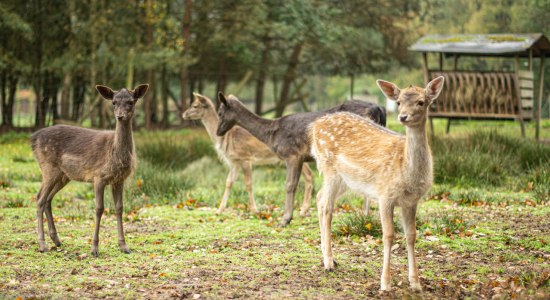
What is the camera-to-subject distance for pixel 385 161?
653cm

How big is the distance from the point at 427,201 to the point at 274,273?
4.83 metres

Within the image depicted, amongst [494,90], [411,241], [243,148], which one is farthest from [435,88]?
[494,90]

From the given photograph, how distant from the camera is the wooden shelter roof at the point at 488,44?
56.6 ft

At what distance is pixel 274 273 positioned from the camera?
6.87m

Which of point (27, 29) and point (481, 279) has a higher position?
point (27, 29)

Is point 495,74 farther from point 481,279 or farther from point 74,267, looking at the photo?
point 74,267

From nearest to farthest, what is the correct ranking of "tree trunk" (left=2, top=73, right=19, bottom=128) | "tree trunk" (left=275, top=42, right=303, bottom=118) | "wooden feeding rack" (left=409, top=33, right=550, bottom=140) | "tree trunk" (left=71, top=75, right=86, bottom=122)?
1. "wooden feeding rack" (left=409, top=33, right=550, bottom=140)
2. "tree trunk" (left=2, top=73, right=19, bottom=128)
3. "tree trunk" (left=71, top=75, right=86, bottom=122)
4. "tree trunk" (left=275, top=42, right=303, bottom=118)

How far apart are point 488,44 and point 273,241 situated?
11549mm

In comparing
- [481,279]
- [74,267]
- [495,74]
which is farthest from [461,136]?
[74,267]

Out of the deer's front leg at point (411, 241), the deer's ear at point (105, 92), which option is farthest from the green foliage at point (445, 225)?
the deer's ear at point (105, 92)

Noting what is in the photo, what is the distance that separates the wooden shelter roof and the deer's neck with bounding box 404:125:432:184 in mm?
11961

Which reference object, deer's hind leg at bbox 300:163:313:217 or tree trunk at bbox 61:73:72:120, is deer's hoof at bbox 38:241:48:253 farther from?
tree trunk at bbox 61:73:72:120

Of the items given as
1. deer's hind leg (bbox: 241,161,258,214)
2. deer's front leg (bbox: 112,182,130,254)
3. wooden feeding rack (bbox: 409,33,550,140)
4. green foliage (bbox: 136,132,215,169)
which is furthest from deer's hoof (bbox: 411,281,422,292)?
wooden feeding rack (bbox: 409,33,550,140)

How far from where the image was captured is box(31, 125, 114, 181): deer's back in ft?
25.6
